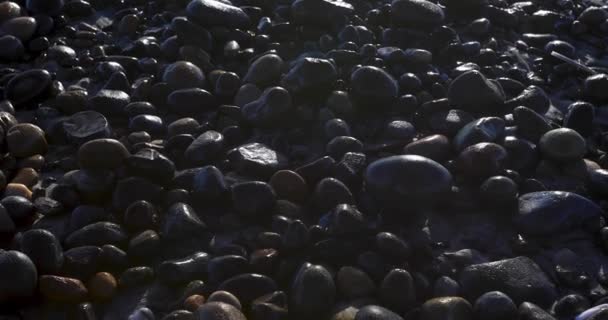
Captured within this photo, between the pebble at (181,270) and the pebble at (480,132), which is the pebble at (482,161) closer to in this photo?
the pebble at (480,132)

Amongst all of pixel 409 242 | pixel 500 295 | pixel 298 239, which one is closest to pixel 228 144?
pixel 298 239

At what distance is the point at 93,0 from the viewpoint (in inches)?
220

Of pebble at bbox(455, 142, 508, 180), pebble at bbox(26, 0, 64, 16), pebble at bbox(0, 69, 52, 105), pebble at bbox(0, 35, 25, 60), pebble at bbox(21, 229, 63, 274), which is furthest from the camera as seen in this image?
pebble at bbox(26, 0, 64, 16)

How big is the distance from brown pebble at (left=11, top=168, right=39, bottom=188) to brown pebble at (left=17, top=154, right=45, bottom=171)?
6 centimetres

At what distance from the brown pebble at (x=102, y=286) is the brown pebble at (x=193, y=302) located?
0.38m

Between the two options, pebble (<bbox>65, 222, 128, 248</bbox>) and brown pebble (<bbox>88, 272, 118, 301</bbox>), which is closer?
brown pebble (<bbox>88, 272, 118, 301</bbox>)

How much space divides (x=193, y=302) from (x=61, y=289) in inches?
24.1

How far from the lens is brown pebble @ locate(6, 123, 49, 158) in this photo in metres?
3.72

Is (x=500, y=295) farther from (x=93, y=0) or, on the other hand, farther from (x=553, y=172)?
(x=93, y=0)

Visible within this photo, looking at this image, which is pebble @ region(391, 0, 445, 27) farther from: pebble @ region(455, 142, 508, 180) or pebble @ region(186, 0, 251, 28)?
pebble @ region(455, 142, 508, 180)

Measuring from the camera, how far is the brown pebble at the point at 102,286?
282 centimetres

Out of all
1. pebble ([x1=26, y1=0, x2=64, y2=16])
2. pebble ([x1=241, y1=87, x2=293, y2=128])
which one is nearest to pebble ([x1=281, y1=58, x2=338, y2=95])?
pebble ([x1=241, y1=87, x2=293, y2=128])

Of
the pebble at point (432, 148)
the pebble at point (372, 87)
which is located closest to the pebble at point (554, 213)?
the pebble at point (432, 148)

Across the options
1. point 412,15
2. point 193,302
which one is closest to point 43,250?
point 193,302
